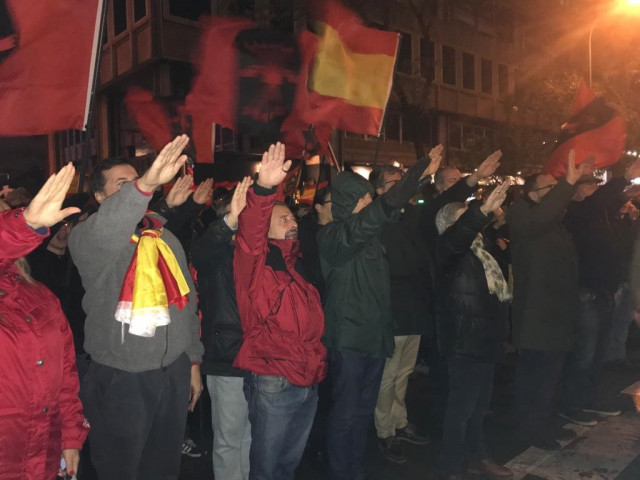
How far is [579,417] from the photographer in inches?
209

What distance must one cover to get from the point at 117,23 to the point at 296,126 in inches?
637

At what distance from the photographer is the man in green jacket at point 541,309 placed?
4770mm

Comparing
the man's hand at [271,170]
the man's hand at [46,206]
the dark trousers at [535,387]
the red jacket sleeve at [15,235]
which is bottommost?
the dark trousers at [535,387]

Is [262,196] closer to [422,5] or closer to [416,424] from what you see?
[416,424]

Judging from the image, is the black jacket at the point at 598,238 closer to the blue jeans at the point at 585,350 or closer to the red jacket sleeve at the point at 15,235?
the blue jeans at the point at 585,350

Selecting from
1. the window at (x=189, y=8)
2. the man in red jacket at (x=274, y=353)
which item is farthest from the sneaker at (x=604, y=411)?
the window at (x=189, y=8)

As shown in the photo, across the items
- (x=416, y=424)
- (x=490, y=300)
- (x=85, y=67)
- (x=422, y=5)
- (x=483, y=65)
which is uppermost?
(x=483, y=65)

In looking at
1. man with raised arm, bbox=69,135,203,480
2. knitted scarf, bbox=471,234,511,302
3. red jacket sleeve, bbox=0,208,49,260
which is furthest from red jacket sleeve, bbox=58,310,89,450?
knitted scarf, bbox=471,234,511,302

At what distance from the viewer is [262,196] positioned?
3.03m

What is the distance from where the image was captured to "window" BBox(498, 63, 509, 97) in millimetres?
31708

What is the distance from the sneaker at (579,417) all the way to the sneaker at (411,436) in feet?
4.33

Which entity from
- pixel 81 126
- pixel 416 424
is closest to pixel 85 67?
pixel 81 126

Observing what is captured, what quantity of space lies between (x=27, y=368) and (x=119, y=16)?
19.7 meters

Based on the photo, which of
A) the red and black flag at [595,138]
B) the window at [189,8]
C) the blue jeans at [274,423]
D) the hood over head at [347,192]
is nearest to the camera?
the blue jeans at [274,423]
